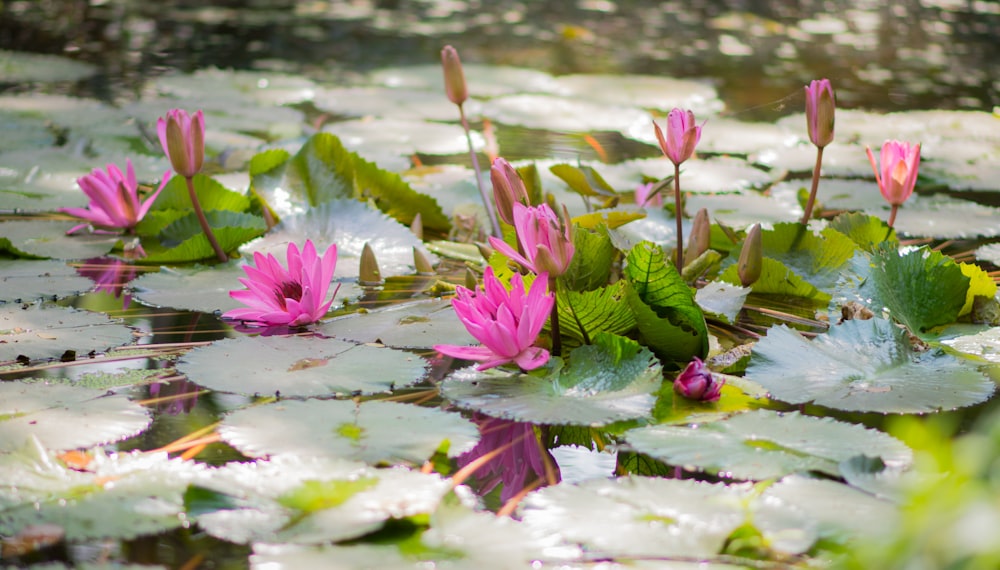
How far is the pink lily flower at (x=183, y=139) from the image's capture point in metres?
1.59

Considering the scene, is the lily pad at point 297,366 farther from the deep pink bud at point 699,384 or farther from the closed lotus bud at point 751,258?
the closed lotus bud at point 751,258

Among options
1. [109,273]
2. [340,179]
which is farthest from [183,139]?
[340,179]

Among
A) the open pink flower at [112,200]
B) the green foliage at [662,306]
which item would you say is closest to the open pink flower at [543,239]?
the green foliage at [662,306]

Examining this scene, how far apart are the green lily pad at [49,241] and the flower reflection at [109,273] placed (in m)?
0.03

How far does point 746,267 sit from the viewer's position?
1.59 m

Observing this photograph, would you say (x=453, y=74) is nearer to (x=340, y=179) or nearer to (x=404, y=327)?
(x=340, y=179)

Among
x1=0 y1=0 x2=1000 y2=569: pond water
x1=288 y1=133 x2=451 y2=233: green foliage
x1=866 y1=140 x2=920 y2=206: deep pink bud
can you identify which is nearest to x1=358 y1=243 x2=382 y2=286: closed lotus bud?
x1=0 y1=0 x2=1000 y2=569: pond water

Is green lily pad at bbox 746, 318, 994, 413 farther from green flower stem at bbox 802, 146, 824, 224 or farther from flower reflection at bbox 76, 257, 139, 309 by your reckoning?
flower reflection at bbox 76, 257, 139, 309

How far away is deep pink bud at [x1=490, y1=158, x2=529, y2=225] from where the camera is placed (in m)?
1.30

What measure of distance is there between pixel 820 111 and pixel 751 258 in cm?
26

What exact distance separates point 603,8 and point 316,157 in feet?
14.0

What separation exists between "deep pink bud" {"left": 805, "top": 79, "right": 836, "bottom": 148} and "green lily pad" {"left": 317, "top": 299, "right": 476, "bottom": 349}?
0.65 m

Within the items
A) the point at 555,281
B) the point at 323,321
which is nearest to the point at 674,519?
the point at 555,281

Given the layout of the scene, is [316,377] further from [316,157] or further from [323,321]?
[316,157]
